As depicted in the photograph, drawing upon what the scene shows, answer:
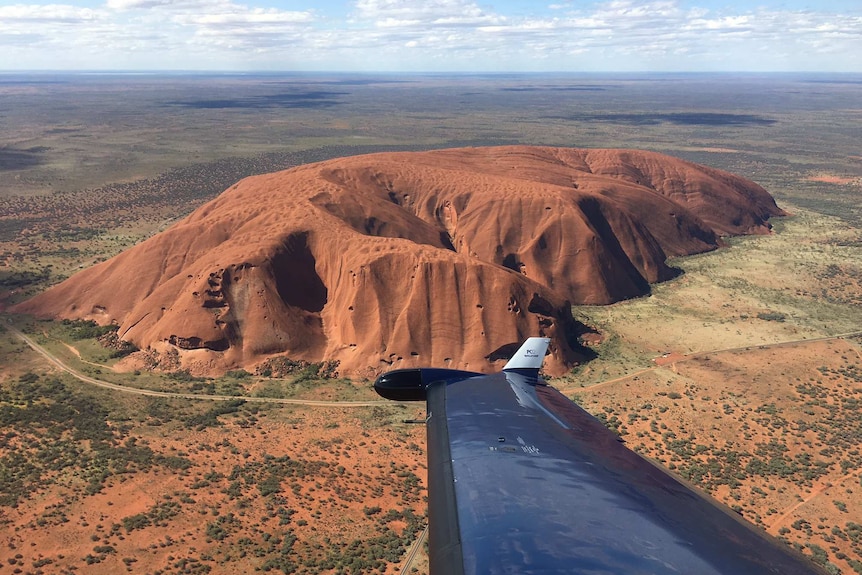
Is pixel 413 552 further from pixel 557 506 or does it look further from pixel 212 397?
pixel 212 397

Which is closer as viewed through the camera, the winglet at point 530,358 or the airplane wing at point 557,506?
the airplane wing at point 557,506

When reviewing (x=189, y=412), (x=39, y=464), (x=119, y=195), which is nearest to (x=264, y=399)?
(x=189, y=412)

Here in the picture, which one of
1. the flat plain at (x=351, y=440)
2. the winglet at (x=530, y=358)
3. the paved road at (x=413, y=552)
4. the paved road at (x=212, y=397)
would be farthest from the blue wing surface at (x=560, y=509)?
the paved road at (x=212, y=397)

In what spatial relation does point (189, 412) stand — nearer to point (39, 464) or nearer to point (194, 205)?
point (39, 464)

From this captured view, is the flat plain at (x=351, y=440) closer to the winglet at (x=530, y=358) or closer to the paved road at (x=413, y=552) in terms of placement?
the paved road at (x=413, y=552)

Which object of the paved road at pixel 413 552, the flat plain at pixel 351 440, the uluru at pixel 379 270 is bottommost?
the paved road at pixel 413 552

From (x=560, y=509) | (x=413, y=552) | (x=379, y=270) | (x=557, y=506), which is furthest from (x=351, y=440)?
(x=560, y=509)

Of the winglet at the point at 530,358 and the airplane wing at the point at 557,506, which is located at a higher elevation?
the winglet at the point at 530,358
